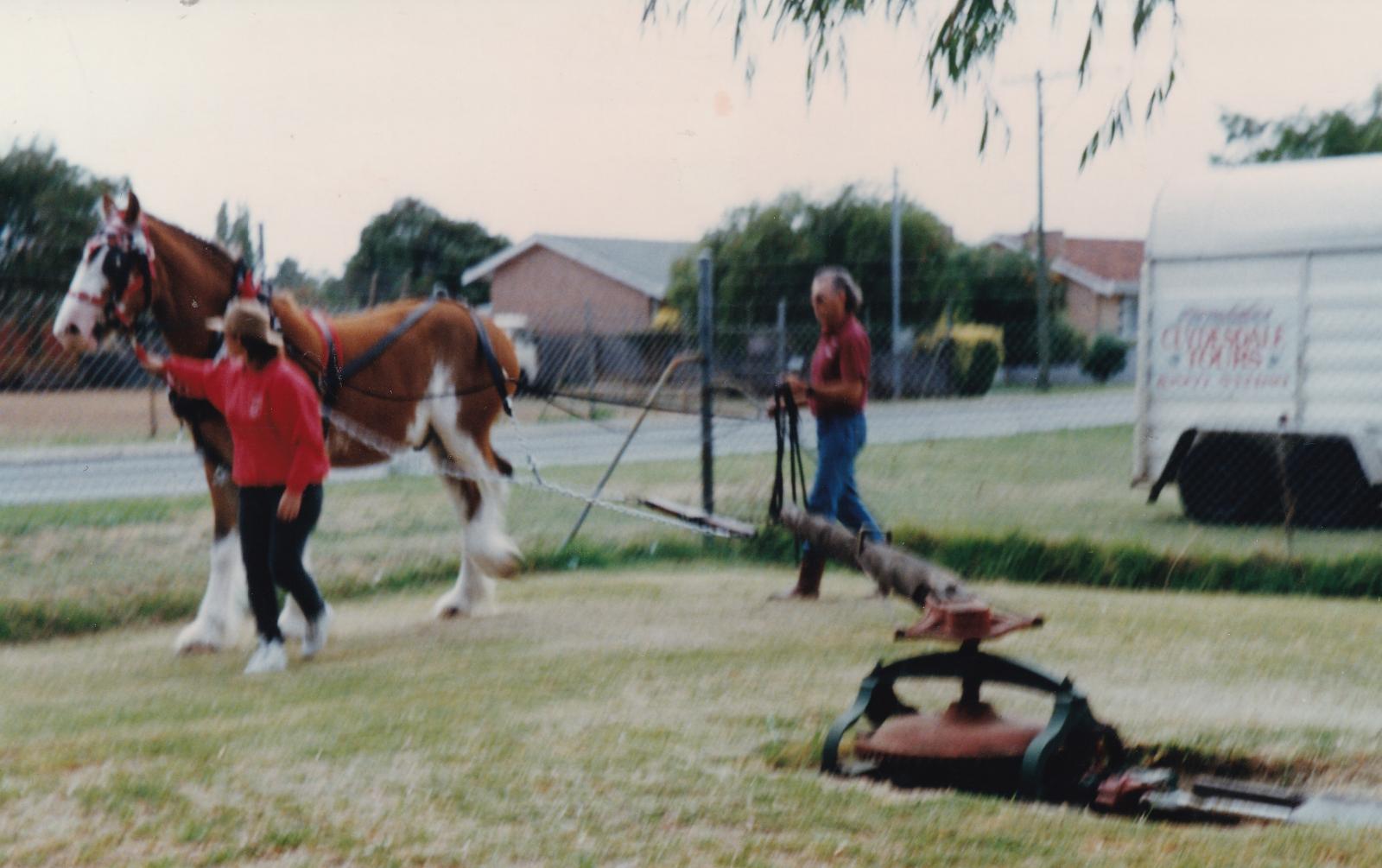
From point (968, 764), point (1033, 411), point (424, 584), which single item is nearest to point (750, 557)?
point (424, 584)

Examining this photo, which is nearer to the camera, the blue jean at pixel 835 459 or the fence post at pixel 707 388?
the blue jean at pixel 835 459

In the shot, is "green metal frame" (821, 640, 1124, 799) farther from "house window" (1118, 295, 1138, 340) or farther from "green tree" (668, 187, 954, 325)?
"house window" (1118, 295, 1138, 340)

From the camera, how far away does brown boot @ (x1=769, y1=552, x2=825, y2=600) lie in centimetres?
899

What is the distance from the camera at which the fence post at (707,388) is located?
35.8 feet

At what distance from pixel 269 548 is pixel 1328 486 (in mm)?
8528

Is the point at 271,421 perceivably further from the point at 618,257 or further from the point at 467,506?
the point at 618,257

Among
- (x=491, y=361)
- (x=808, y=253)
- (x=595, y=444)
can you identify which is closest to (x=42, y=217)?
(x=595, y=444)

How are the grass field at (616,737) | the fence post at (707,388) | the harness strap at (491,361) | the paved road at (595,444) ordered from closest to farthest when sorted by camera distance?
the grass field at (616,737) → the harness strap at (491,361) → the fence post at (707,388) → the paved road at (595,444)

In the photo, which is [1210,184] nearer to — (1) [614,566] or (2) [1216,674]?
(1) [614,566]

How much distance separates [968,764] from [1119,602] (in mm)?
4027

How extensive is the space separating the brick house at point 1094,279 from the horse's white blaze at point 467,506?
31488mm

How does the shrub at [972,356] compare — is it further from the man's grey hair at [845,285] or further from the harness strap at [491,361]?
the harness strap at [491,361]

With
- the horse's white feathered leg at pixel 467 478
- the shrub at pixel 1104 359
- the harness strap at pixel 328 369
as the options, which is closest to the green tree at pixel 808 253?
the shrub at pixel 1104 359

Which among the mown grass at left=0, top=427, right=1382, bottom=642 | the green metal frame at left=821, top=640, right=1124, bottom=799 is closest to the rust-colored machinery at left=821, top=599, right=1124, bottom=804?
the green metal frame at left=821, top=640, right=1124, bottom=799
